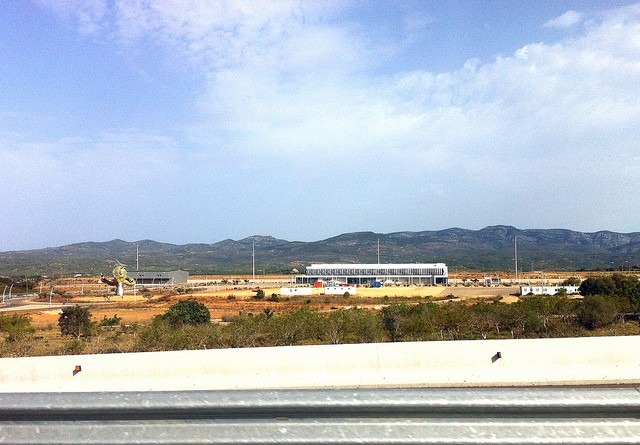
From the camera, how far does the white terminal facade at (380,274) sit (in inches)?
4186

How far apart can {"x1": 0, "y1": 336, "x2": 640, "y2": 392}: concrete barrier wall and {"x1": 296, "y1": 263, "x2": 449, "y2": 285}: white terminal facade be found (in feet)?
302

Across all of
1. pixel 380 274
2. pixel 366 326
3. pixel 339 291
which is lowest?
pixel 339 291

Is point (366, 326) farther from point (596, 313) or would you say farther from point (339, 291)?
point (339, 291)

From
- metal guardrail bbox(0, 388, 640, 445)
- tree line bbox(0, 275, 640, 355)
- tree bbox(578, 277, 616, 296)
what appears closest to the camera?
metal guardrail bbox(0, 388, 640, 445)

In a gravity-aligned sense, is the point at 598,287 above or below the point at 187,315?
below

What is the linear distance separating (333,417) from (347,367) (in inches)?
477

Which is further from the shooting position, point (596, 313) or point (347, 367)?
point (596, 313)

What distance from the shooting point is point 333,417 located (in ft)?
7.67

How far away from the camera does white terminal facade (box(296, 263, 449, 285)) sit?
106m

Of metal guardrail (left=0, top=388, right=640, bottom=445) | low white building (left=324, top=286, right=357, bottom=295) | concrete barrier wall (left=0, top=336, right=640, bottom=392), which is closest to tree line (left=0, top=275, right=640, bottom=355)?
concrete barrier wall (left=0, top=336, right=640, bottom=392)

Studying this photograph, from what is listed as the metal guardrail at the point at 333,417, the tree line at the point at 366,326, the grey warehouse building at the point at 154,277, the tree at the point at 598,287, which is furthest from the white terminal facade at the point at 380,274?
the metal guardrail at the point at 333,417

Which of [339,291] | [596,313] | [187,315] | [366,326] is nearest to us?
[366,326]

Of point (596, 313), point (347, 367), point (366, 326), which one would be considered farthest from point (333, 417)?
point (596, 313)

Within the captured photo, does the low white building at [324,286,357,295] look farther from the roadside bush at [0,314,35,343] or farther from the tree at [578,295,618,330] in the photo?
the roadside bush at [0,314,35,343]
